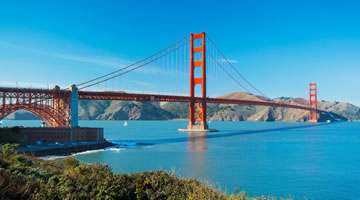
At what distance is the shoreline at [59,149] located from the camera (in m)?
22.7

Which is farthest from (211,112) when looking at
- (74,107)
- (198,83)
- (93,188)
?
(93,188)

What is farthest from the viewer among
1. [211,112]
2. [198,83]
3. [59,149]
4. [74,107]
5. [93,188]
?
[211,112]

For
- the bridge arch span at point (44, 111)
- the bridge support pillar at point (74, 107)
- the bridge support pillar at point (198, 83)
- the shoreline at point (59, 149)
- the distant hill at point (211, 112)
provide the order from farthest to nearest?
the distant hill at point (211, 112), the bridge support pillar at point (198, 83), the bridge support pillar at point (74, 107), the bridge arch span at point (44, 111), the shoreline at point (59, 149)

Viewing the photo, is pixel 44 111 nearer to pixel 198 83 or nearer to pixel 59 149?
pixel 59 149

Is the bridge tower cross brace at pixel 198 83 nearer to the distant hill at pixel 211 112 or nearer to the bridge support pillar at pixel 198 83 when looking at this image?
the bridge support pillar at pixel 198 83

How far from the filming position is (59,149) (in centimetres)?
2477

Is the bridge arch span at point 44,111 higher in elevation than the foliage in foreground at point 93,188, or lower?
higher

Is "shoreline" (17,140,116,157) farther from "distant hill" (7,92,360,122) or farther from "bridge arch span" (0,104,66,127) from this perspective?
"distant hill" (7,92,360,122)

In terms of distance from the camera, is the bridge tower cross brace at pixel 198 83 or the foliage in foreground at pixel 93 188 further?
the bridge tower cross brace at pixel 198 83

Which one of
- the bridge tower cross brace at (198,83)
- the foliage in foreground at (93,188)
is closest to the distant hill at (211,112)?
the bridge tower cross brace at (198,83)

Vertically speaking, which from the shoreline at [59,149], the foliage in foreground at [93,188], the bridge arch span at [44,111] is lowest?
the shoreline at [59,149]

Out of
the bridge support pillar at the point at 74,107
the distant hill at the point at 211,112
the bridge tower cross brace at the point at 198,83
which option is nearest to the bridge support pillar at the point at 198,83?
the bridge tower cross brace at the point at 198,83

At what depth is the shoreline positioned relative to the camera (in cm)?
2273

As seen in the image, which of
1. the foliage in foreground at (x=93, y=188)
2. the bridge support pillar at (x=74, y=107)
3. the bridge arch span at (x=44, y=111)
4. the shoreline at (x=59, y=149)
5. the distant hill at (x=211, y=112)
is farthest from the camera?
the distant hill at (x=211, y=112)
